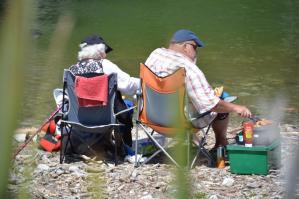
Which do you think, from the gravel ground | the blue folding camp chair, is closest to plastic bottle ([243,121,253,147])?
the gravel ground

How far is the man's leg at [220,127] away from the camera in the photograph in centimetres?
613

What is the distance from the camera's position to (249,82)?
35.8 feet

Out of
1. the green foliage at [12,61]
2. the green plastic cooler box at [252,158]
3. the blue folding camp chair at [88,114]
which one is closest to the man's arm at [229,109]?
the green plastic cooler box at [252,158]

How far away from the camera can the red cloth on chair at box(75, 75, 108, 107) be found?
5684 mm

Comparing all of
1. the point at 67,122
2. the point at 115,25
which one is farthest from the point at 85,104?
the point at 115,25

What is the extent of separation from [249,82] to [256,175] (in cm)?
560

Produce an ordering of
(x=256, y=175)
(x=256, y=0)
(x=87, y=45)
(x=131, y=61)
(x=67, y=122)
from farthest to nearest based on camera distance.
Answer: (x=256, y=0)
(x=131, y=61)
(x=87, y=45)
(x=67, y=122)
(x=256, y=175)

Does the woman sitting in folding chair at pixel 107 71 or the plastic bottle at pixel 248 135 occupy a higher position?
the woman sitting in folding chair at pixel 107 71

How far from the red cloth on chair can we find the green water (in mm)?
322

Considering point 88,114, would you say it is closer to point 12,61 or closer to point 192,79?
point 192,79

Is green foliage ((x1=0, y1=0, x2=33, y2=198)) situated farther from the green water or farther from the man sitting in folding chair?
the green water

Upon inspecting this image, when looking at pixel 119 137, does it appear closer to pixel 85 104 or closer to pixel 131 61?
pixel 85 104

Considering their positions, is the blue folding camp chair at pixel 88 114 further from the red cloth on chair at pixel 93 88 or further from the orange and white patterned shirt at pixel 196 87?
the orange and white patterned shirt at pixel 196 87

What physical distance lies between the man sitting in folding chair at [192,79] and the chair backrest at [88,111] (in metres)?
0.45
